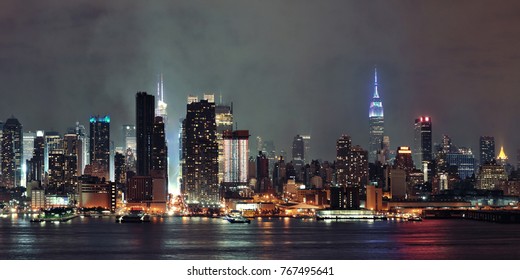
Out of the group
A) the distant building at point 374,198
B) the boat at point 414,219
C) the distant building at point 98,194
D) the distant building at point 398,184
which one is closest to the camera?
the boat at point 414,219

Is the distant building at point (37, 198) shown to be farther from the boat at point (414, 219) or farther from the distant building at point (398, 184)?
the boat at point (414, 219)

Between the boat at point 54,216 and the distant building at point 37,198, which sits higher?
the distant building at point 37,198

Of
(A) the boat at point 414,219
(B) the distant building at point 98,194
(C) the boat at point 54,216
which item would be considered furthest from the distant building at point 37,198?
(A) the boat at point 414,219

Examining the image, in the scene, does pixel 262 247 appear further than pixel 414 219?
No

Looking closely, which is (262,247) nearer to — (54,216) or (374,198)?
(54,216)

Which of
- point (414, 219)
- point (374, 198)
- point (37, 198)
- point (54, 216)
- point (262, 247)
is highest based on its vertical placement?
point (37, 198)

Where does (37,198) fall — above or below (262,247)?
above

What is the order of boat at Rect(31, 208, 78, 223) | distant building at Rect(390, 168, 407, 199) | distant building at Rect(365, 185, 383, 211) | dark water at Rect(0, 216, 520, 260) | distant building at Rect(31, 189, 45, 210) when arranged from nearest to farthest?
dark water at Rect(0, 216, 520, 260)
boat at Rect(31, 208, 78, 223)
distant building at Rect(365, 185, 383, 211)
distant building at Rect(390, 168, 407, 199)
distant building at Rect(31, 189, 45, 210)

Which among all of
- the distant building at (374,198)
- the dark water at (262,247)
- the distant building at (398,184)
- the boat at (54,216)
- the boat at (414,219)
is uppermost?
the distant building at (398,184)

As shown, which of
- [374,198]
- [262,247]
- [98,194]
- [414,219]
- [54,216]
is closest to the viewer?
[262,247]

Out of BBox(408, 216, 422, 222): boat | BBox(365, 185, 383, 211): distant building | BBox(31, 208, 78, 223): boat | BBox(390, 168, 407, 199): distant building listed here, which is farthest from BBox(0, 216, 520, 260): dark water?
BBox(390, 168, 407, 199): distant building

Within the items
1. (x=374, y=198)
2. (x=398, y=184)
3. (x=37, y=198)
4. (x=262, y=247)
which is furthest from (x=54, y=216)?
(x=262, y=247)

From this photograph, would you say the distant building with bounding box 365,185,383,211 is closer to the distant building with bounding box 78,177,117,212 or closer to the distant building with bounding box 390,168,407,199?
the distant building with bounding box 390,168,407,199

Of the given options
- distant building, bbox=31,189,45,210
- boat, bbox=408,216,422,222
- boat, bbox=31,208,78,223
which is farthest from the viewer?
distant building, bbox=31,189,45,210
